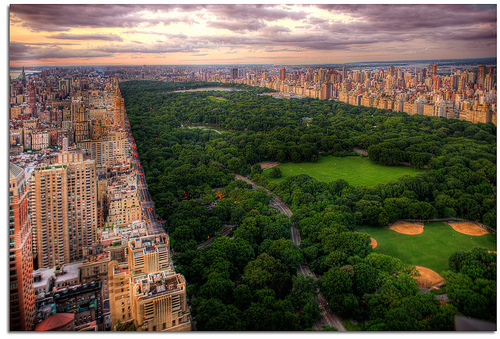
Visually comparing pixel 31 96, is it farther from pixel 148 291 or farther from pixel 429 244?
pixel 429 244

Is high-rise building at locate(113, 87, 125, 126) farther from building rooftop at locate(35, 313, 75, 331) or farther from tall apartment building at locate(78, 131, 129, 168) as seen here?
building rooftop at locate(35, 313, 75, 331)

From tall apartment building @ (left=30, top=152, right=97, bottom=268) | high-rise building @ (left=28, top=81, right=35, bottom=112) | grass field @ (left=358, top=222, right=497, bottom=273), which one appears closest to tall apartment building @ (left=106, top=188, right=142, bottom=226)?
tall apartment building @ (left=30, top=152, right=97, bottom=268)

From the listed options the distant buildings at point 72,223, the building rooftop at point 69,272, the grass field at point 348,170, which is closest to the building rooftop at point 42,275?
the distant buildings at point 72,223

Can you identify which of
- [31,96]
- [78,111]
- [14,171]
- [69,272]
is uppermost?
[31,96]

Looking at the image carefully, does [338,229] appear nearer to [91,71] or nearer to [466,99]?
[91,71]

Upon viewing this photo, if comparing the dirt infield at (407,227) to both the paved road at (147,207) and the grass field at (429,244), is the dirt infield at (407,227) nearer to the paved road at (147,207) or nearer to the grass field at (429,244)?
the grass field at (429,244)

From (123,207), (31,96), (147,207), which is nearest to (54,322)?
(123,207)
